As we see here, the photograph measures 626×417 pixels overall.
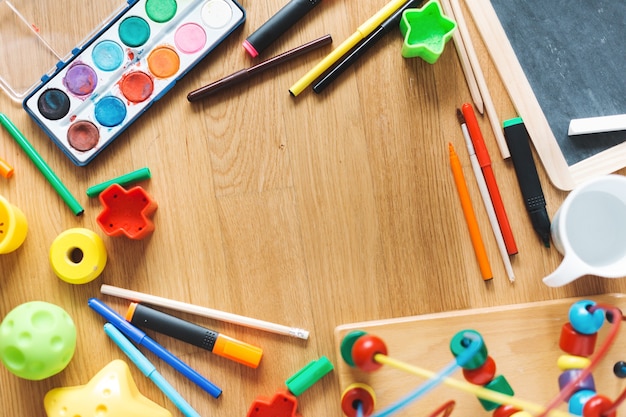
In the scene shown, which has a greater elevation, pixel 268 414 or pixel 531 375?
pixel 268 414

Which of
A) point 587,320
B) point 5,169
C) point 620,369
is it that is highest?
point 5,169

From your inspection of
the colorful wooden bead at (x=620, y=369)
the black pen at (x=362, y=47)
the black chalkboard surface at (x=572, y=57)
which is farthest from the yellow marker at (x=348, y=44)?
the colorful wooden bead at (x=620, y=369)

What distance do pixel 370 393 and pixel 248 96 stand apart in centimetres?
33

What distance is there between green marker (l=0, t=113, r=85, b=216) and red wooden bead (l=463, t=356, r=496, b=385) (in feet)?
1.40

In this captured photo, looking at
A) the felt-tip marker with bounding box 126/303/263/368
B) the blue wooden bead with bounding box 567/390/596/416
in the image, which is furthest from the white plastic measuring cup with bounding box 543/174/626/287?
the felt-tip marker with bounding box 126/303/263/368

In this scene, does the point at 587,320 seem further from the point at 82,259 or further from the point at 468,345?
the point at 82,259

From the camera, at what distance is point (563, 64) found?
1.99ft

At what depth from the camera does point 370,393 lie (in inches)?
22.4

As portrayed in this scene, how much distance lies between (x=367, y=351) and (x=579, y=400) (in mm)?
188

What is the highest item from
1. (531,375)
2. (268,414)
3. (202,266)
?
(202,266)

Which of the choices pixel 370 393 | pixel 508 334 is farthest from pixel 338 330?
pixel 508 334

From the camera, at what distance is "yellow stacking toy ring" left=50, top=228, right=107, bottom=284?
591 millimetres

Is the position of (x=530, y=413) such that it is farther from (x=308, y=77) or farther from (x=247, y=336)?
(x=308, y=77)

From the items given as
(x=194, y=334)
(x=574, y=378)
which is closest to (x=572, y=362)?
(x=574, y=378)
